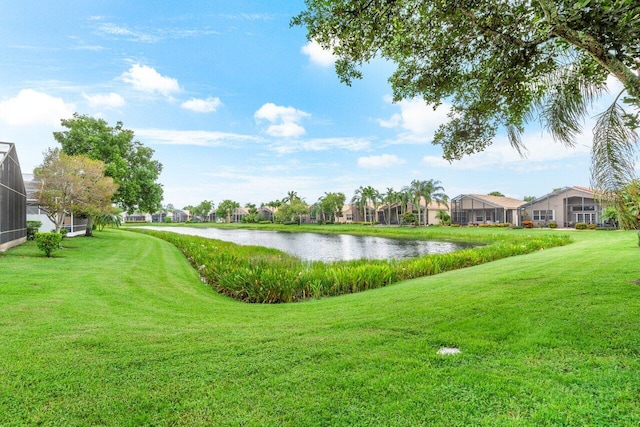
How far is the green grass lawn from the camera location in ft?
9.25

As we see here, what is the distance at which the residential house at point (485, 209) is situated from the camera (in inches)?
1784

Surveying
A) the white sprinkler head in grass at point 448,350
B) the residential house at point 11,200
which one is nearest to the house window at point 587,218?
the white sprinkler head in grass at point 448,350

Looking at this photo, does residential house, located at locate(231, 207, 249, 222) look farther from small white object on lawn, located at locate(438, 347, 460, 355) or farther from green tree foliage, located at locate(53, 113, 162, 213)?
small white object on lawn, located at locate(438, 347, 460, 355)

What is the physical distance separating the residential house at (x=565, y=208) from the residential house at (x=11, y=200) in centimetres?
4575

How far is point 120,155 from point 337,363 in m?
32.7

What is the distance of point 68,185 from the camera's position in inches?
777

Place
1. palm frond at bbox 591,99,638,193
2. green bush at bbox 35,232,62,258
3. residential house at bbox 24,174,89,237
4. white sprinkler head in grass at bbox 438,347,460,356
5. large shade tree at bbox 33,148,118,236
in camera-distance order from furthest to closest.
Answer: residential house at bbox 24,174,89,237 < large shade tree at bbox 33,148,118,236 < green bush at bbox 35,232,62,258 < palm frond at bbox 591,99,638,193 < white sprinkler head in grass at bbox 438,347,460,356

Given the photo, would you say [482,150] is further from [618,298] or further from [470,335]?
[470,335]

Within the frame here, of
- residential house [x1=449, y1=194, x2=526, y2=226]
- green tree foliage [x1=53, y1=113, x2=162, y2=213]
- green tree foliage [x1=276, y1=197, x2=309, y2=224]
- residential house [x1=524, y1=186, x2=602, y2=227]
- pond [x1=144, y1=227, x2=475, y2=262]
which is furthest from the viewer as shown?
green tree foliage [x1=276, y1=197, x2=309, y2=224]

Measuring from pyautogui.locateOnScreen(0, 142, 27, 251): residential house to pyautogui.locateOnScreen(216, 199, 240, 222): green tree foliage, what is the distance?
78732 millimetres

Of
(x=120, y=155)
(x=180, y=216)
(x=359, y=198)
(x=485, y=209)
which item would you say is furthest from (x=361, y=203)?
(x=180, y=216)

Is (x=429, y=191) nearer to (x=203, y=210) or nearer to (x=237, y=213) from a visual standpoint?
(x=237, y=213)

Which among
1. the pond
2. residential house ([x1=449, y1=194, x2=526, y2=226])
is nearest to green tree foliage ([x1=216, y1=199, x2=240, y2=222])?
the pond

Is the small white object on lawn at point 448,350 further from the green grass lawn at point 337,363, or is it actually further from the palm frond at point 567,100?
the palm frond at point 567,100
